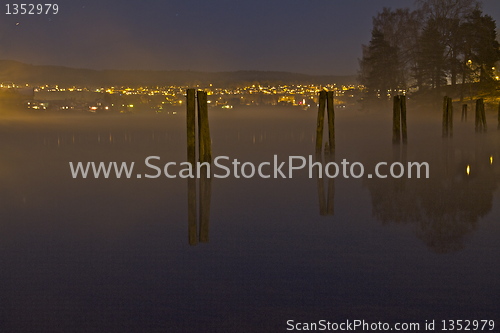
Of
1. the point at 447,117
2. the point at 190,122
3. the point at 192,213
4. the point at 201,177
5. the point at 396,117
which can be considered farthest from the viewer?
the point at 447,117

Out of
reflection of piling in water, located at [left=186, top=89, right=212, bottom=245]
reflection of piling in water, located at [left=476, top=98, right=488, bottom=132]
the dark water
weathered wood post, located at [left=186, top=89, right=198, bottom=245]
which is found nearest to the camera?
the dark water

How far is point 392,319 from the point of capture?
674cm

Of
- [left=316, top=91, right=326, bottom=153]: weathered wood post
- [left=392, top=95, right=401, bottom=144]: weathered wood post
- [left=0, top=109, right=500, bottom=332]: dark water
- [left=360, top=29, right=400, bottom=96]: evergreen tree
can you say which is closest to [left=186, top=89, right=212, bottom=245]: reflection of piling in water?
[left=0, top=109, right=500, bottom=332]: dark water

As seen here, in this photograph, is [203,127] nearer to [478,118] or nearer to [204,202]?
[204,202]

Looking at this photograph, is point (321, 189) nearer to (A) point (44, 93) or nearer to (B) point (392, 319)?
(B) point (392, 319)

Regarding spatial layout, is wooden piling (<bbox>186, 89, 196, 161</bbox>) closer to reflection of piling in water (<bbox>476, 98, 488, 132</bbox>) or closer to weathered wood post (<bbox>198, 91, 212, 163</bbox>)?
weathered wood post (<bbox>198, 91, 212, 163</bbox>)

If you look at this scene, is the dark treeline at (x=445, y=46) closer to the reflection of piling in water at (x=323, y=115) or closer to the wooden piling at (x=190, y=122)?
the reflection of piling in water at (x=323, y=115)

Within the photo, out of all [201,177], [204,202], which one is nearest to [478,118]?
[201,177]

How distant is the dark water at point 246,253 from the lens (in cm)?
698

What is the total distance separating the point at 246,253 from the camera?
9594mm

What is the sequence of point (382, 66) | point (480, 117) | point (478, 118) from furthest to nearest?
1. point (382, 66)
2. point (480, 117)
3. point (478, 118)

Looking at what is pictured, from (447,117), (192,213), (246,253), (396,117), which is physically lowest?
(246,253)

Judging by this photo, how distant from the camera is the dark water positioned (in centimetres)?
698

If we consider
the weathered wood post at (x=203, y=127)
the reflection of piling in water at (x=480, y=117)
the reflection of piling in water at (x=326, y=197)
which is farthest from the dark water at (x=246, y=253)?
the reflection of piling in water at (x=480, y=117)
